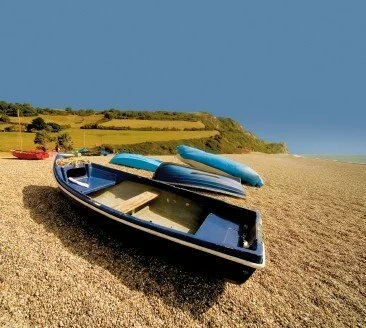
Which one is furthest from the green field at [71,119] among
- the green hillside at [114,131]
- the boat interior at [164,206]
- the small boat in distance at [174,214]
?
the small boat in distance at [174,214]

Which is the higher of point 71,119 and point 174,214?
point 174,214

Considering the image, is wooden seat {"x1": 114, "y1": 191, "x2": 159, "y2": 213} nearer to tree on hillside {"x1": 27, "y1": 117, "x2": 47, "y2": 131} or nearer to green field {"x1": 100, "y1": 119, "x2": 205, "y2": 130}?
tree on hillside {"x1": 27, "y1": 117, "x2": 47, "y2": 131}

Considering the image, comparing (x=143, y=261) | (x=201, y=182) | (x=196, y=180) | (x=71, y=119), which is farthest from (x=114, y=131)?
(x=143, y=261)

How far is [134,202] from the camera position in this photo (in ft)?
27.1

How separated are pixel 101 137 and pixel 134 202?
3995 centimetres

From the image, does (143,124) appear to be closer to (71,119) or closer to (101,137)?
(71,119)

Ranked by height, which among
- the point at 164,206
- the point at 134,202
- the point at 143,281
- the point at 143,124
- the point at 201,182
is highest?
the point at 134,202

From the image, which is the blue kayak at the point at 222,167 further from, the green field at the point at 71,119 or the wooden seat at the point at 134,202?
the green field at the point at 71,119

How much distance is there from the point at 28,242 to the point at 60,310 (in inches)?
109

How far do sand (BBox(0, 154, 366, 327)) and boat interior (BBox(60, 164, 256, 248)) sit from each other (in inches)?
39.6

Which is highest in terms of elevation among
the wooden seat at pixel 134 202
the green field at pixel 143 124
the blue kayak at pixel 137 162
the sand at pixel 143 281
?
the wooden seat at pixel 134 202

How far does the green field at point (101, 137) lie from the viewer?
35894 millimetres

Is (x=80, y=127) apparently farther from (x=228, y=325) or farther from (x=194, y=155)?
(x=228, y=325)

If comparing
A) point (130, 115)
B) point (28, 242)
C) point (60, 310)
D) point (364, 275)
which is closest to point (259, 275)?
point (364, 275)
